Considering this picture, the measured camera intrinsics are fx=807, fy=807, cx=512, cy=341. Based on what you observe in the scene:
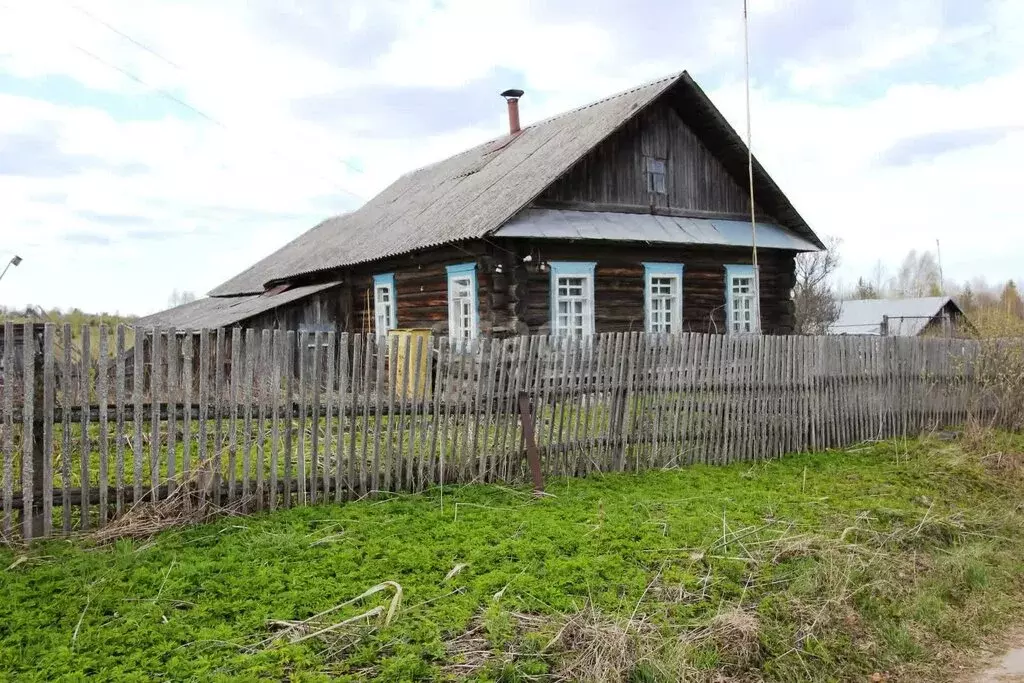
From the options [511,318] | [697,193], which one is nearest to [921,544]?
[511,318]

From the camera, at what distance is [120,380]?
19.3ft

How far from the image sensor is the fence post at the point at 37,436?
5605 mm

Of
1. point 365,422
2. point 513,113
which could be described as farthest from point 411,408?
point 513,113

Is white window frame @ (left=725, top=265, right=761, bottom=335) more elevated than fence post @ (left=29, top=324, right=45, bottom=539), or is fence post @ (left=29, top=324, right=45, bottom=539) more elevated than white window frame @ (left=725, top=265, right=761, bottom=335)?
white window frame @ (left=725, top=265, right=761, bottom=335)

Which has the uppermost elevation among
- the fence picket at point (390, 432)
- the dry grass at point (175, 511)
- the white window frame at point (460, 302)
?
the white window frame at point (460, 302)

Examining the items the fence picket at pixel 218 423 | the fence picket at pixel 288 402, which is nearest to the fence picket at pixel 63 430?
the fence picket at pixel 218 423

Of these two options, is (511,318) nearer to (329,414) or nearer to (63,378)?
(329,414)

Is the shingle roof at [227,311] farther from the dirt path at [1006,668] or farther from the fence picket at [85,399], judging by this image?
the dirt path at [1006,668]

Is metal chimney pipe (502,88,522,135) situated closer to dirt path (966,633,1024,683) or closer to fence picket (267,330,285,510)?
fence picket (267,330,285,510)

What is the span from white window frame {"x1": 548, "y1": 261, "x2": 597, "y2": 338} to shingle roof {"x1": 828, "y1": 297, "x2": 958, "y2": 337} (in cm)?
3015

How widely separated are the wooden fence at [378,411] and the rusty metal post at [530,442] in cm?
9

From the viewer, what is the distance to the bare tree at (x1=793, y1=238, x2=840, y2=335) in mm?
40438

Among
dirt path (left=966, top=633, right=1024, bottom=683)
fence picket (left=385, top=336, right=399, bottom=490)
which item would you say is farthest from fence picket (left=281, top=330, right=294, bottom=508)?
dirt path (left=966, top=633, right=1024, bottom=683)

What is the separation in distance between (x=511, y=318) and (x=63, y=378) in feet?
30.0
